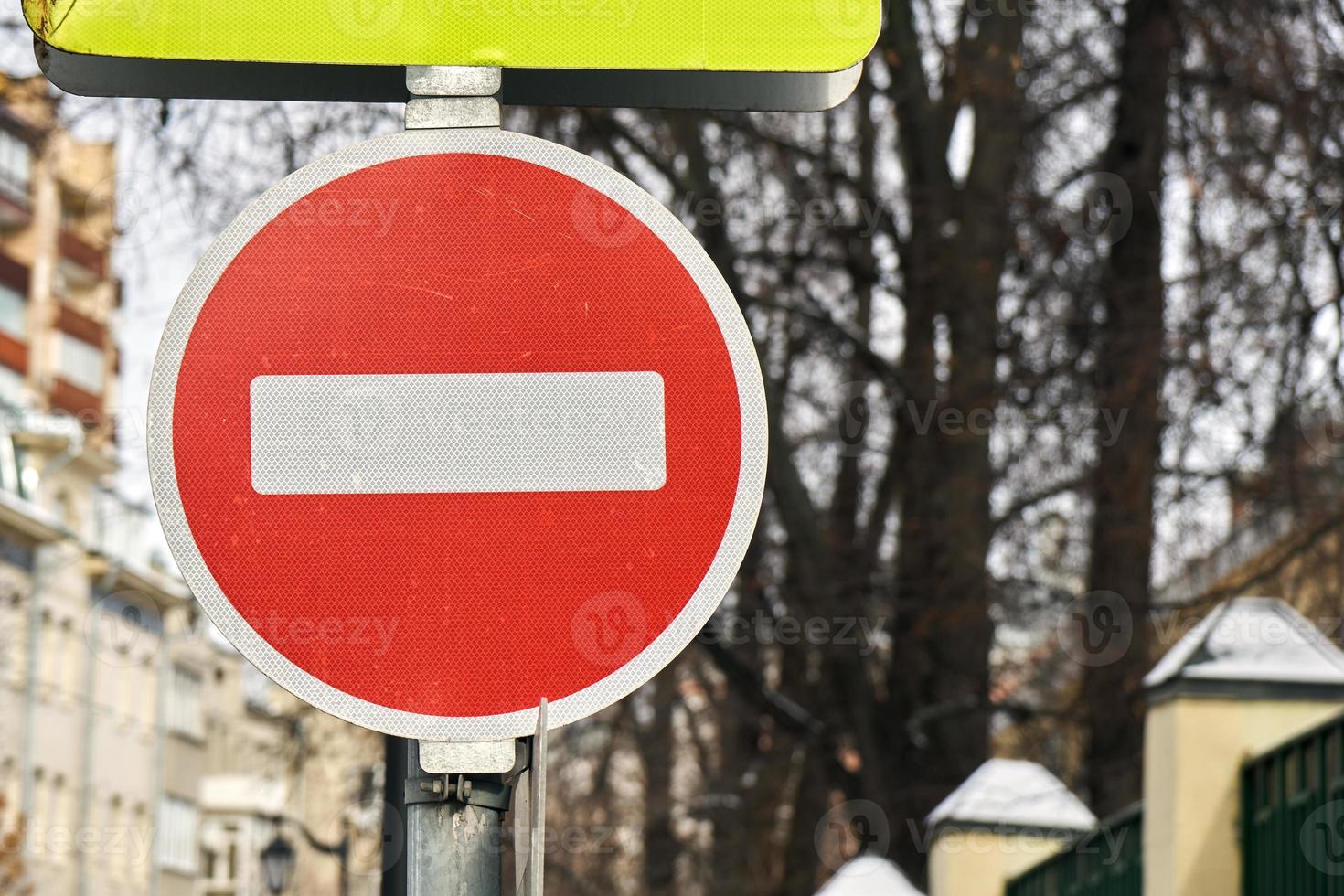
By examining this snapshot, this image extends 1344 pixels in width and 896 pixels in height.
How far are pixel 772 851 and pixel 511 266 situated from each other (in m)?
17.1

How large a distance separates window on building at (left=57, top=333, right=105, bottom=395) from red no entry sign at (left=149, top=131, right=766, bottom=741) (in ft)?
186

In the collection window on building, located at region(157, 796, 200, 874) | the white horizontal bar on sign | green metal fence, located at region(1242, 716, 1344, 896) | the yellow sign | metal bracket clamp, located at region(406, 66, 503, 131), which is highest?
the yellow sign

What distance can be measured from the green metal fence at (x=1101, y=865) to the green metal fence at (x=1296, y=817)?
39.0 inches

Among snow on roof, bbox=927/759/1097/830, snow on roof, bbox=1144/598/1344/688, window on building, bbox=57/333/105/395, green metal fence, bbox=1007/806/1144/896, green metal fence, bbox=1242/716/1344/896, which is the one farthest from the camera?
window on building, bbox=57/333/105/395

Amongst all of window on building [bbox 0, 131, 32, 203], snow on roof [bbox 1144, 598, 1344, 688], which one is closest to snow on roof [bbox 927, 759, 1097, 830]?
snow on roof [bbox 1144, 598, 1344, 688]

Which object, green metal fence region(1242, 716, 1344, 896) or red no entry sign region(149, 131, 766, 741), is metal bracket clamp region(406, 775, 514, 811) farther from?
green metal fence region(1242, 716, 1344, 896)

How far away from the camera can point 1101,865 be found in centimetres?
804

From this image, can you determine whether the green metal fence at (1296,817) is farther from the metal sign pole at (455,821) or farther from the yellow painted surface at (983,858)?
the metal sign pole at (455,821)

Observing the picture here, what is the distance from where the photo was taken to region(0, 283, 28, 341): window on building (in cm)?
5400

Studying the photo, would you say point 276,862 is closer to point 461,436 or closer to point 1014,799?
point 1014,799

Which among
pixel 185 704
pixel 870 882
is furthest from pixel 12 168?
pixel 870 882

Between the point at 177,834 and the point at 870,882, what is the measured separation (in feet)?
182

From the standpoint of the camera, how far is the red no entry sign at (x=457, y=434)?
223cm

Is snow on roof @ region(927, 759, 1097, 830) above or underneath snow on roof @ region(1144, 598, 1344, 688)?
underneath
